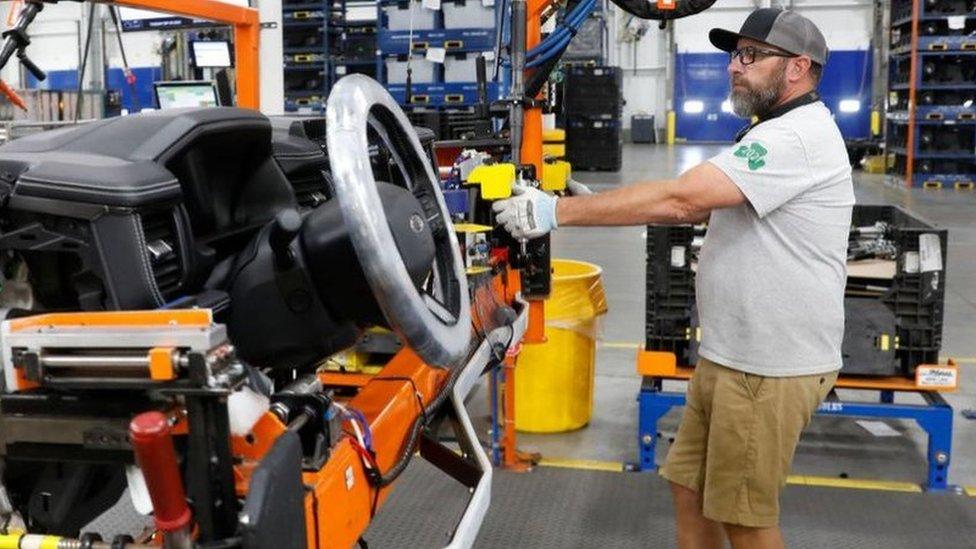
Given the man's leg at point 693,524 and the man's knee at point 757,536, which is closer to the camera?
the man's knee at point 757,536

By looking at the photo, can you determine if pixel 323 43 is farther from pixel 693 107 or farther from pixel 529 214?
pixel 693 107

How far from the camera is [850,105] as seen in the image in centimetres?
2234

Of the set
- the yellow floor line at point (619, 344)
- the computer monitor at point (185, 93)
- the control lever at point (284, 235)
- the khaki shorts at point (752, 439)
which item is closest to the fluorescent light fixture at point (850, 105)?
the yellow floor line at point (619, 344)

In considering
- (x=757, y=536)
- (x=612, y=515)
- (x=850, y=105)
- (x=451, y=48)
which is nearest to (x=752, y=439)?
(x=757, y=536)

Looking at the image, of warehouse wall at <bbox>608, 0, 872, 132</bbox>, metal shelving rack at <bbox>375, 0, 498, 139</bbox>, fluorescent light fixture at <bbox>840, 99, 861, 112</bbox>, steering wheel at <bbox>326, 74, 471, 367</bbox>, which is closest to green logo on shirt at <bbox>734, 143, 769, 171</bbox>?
steering wheel at <bbox>326, 74, 471, 367</bbox>

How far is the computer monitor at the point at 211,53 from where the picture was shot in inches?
224

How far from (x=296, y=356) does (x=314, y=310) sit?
0.14m

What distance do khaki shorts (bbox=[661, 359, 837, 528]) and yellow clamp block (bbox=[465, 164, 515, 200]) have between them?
78 cm

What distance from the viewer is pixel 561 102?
14.2 feet

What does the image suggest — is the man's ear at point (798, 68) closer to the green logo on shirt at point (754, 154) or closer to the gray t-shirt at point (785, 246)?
the gray t-shirt at point (785, 246)

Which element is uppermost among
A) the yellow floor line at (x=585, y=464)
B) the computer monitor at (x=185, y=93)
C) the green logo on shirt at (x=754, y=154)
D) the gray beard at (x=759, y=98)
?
the computer monitor at (x=185, y=93)

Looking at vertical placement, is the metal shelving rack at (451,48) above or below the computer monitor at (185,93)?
above

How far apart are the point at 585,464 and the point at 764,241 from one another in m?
1.89

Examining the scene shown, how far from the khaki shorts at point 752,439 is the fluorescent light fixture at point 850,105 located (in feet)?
→ 70.8
